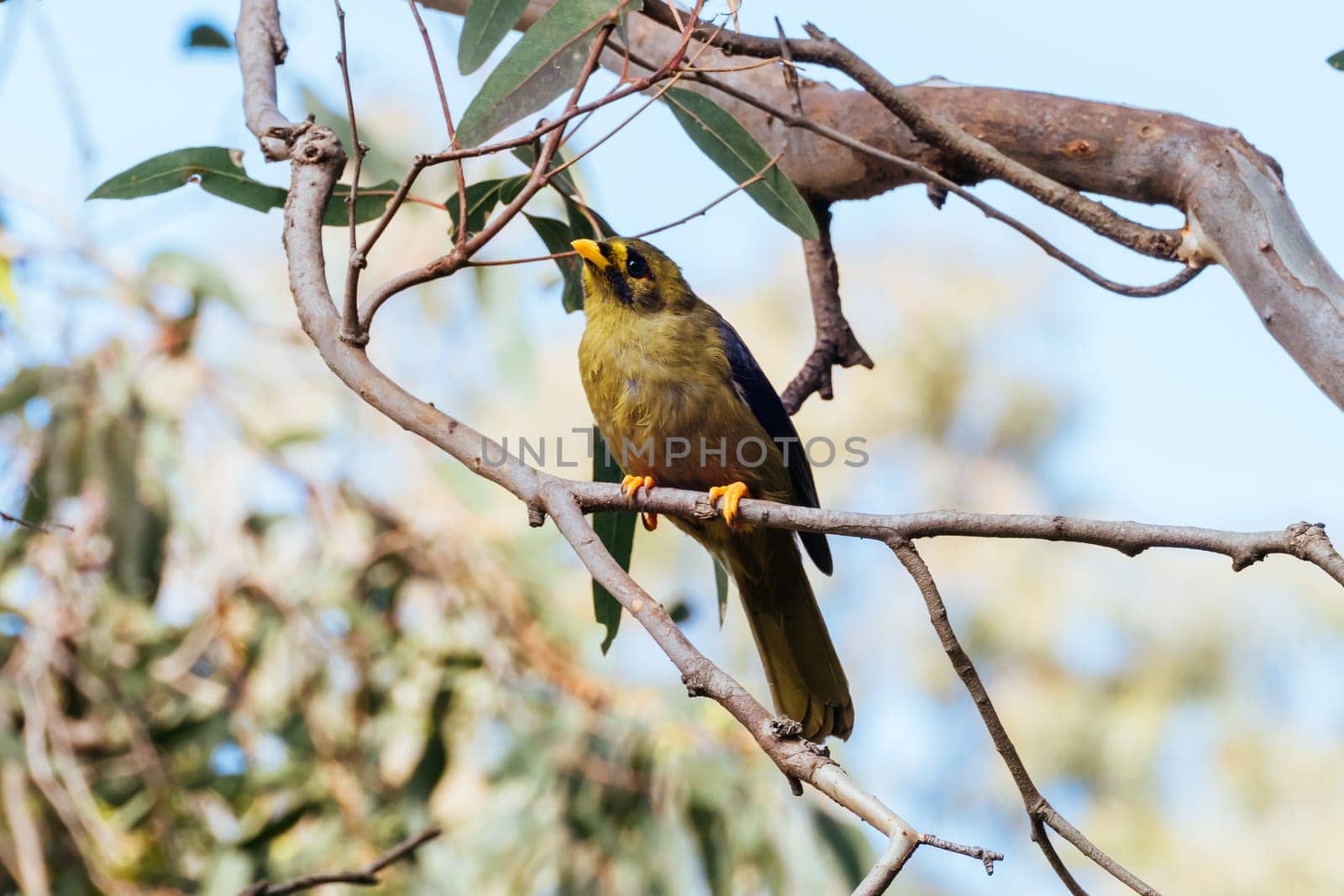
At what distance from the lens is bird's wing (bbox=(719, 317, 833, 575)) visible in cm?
366

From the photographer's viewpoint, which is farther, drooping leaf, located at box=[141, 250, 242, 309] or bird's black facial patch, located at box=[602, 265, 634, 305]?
drooping leaf, located at box=[141, 250, 242, 309]

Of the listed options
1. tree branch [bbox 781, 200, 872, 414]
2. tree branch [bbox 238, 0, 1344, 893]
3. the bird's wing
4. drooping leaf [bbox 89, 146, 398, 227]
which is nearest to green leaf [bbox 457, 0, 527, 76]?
tree branch [bbox 238, 0, 1344, 893]

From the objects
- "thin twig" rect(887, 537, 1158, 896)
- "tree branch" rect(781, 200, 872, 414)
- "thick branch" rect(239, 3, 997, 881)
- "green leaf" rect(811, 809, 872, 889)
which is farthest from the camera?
"green leaf" rect(811, 809, 872, 889)

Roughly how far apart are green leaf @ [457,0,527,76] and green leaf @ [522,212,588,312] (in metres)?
0.54

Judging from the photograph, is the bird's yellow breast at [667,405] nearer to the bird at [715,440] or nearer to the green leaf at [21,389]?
Answer: the bird at [715,440]

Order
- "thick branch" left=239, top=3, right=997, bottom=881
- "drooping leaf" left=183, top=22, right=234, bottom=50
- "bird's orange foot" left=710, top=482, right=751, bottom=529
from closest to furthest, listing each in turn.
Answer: "thick branch" left=239, top=3, right=997, bottom=881 → "bird's orange foot" left=710, top=482, right=751, bottom=529 → "drooping leaf" left=183, top=22, right=234, bottom=50

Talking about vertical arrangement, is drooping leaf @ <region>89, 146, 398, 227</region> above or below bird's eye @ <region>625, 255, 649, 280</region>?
below

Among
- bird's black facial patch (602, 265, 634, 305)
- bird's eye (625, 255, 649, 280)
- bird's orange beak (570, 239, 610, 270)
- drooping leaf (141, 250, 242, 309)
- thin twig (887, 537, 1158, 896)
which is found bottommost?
thin twig (887, 537, 1158, 896)

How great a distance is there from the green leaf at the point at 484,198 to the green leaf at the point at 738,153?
442mm

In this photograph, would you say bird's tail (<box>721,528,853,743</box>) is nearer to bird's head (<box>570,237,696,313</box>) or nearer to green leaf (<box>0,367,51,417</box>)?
bird's head (<box>570,237,696,313</box>)

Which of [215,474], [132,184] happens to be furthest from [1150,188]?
[215,474]

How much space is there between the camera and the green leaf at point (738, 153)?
→ 2.87 m

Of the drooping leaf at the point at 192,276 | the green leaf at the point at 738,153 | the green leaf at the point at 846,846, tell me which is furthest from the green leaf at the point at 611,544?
the drooping leaf at the point at 192,276

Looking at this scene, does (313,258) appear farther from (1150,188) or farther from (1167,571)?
(1167,571)
